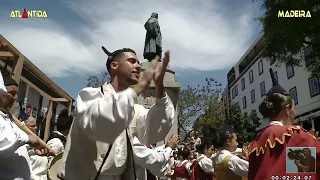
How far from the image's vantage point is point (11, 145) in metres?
2.37

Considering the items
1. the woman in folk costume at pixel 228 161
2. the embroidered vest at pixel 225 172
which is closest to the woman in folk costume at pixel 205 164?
the woman in folk costume at pixel 228 161

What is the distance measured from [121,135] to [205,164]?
14.1 feet

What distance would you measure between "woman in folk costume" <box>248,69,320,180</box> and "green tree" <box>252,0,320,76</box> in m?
11.8

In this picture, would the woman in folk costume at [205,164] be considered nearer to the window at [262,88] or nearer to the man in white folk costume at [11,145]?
the man in white folk costume at [11,145]

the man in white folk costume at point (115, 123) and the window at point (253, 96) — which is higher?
the window at point (253, 96)

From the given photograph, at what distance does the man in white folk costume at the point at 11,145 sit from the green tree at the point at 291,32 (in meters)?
13.6

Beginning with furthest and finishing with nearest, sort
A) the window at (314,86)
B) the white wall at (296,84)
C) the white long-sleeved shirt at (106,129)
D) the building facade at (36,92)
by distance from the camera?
the white wall at (296,84) < the window at (314,86) < the building facade at (36,92) < the white long-sleeved shirt at (106,129)

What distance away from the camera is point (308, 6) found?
14102mm

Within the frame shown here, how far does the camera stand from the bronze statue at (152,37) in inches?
441

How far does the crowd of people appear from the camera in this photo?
5.90 ft

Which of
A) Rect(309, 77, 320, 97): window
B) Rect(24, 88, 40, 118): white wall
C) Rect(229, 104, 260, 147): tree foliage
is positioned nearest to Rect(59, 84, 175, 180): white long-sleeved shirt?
Rect(24, 88, 40, 118): white wall

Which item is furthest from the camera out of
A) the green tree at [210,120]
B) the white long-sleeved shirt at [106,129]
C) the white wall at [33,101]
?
the green tree at [210,120]
